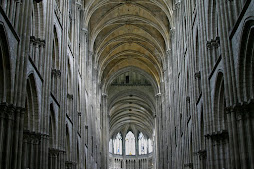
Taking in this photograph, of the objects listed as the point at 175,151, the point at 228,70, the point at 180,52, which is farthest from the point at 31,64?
the point at 175,151

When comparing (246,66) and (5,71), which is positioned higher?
(246,66)

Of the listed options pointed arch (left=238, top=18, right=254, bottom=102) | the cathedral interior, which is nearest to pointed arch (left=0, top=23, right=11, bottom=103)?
the cathedral interior

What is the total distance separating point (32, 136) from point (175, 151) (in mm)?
25699

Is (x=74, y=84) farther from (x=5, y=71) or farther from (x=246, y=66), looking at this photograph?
(x=246, y=66)

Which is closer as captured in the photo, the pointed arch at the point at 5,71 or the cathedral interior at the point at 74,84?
the pointed arch at the point at 5,71

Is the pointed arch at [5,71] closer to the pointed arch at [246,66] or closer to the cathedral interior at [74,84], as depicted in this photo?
the cathedral interior at [74,84]

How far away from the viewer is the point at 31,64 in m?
20.8

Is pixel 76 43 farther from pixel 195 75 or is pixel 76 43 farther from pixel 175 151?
pixel 175 151

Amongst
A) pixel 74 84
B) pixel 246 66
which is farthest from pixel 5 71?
pixel 74 84

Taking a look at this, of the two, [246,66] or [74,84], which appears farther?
[74,84]

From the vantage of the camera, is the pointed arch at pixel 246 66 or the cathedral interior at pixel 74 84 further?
the cathedral interior at pixel 74 84

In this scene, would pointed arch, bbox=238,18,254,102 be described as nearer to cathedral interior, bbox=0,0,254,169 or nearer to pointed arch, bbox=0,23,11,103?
cathedral interior, bbox=0,0,254,169

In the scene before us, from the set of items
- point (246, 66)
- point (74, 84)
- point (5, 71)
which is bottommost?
point (5, 71)

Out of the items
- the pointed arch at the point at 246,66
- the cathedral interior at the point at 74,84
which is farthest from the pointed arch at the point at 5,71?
the pointed arch at the point at 246,66
